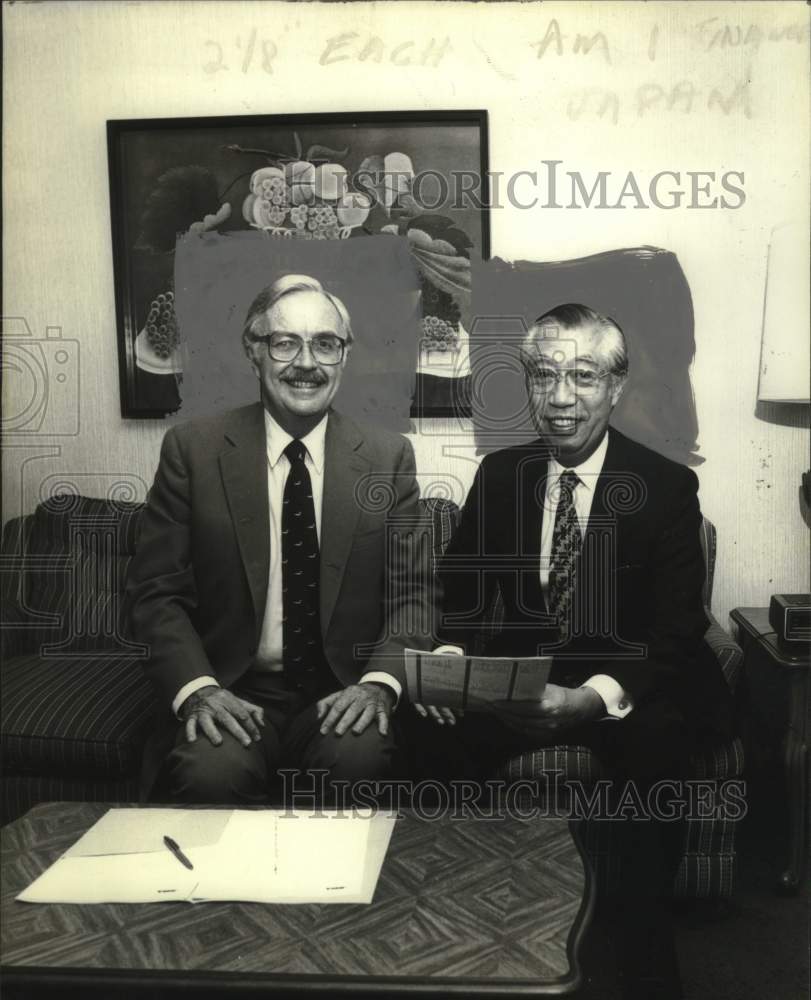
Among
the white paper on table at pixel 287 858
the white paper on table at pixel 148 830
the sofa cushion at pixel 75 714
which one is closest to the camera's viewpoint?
the white paper on table at pixel 287 858

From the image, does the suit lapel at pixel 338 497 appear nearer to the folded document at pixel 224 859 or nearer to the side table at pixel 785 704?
the folded document at pixel 224 859

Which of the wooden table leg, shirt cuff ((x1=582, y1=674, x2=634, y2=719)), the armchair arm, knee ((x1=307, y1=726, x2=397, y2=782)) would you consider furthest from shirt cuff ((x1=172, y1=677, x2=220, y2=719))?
the wooden table leg

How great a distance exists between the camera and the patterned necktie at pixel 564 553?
1623 millimetres

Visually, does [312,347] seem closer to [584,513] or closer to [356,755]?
[584,513]

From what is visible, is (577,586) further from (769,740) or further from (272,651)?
(272,651)

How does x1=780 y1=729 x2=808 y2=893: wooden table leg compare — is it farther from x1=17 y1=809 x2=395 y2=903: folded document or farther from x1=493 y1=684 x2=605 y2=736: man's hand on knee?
x1=17 y1=809 x2=395 y2=903: folded document

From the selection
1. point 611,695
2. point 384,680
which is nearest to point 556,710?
point 611,695

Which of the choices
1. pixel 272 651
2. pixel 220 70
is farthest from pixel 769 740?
pixel 220 70

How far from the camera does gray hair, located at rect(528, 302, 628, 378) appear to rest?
158cm

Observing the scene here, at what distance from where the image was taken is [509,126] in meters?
1.52

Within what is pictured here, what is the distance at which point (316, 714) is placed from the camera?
162 cm

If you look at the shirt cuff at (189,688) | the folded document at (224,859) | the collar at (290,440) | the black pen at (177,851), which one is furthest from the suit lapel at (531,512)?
the black pen at (177,851)

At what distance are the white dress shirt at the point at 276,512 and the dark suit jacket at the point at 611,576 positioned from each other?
12.1 inches

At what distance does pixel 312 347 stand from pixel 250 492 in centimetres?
31
